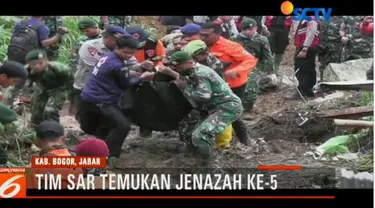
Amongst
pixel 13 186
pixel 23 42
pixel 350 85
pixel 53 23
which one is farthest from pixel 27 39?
pixel 350 85

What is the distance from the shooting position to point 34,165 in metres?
7.95

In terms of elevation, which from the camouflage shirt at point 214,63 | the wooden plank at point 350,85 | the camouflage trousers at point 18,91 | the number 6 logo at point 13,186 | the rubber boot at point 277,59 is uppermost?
the rubber boot at point 277,59

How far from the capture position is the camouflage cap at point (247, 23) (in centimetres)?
820

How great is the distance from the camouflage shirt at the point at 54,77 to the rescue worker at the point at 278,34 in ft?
5.83

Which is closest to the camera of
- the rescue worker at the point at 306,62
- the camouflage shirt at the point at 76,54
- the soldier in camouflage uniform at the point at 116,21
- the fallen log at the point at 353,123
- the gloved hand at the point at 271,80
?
the fallen log at the point at 353,123

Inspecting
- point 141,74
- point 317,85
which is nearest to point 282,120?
point 317,85

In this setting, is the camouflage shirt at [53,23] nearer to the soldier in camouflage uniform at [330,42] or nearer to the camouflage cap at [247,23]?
the camouflage cap at [247,23]

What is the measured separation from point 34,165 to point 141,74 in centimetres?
119

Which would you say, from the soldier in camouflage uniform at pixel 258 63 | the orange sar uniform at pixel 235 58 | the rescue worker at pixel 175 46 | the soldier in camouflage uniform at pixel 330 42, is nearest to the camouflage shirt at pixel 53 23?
the rescue worker at pixel 175 46

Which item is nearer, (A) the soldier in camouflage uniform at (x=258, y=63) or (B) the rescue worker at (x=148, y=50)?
(B) the rescue worker at (x=148, y=50)

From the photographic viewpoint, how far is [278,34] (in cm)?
827
